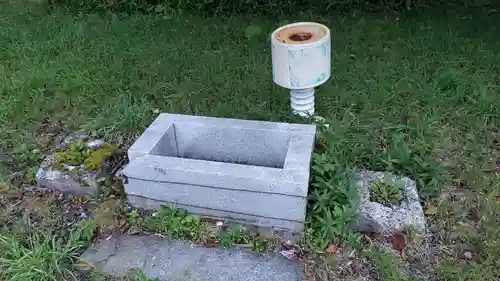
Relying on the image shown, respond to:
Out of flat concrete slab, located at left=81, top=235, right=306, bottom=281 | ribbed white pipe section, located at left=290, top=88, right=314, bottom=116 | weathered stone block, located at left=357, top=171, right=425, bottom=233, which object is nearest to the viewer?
flat concrete slab, located at left=81, top=235, right=306, bottom=281

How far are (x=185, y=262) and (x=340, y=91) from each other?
5.42ft

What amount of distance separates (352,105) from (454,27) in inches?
63.0

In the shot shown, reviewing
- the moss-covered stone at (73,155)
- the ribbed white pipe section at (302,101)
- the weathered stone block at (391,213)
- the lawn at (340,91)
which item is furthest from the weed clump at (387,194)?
the moss-covered stone at (73,155)

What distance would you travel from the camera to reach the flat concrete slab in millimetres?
2223

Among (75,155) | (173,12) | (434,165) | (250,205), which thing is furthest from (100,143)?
(173,12)

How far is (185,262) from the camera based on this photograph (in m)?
2.29

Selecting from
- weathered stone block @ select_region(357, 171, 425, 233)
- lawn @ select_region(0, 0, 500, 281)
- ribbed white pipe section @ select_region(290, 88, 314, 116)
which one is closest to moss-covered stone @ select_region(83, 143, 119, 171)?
lawn @ select_region(0, 0, 500, 281)

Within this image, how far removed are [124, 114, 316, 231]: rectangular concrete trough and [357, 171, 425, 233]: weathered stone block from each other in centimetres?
31

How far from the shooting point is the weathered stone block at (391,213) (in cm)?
235

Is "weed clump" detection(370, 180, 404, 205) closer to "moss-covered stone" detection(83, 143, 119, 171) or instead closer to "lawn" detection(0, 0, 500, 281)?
"lawn" detection(0, 0, 500, 281)

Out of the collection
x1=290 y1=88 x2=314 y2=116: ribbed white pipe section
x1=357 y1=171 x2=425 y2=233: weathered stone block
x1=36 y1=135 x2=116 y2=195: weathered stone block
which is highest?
x1=290 y1=88 x2=314 y2=116: ribbed white pipe section

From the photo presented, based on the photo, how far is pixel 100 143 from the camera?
288 centimetres

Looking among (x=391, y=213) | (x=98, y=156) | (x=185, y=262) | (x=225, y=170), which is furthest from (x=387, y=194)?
(x=98, y=156)

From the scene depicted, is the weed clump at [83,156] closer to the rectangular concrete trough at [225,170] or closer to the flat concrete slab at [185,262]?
the rectangular concrete trough at [225,170]
